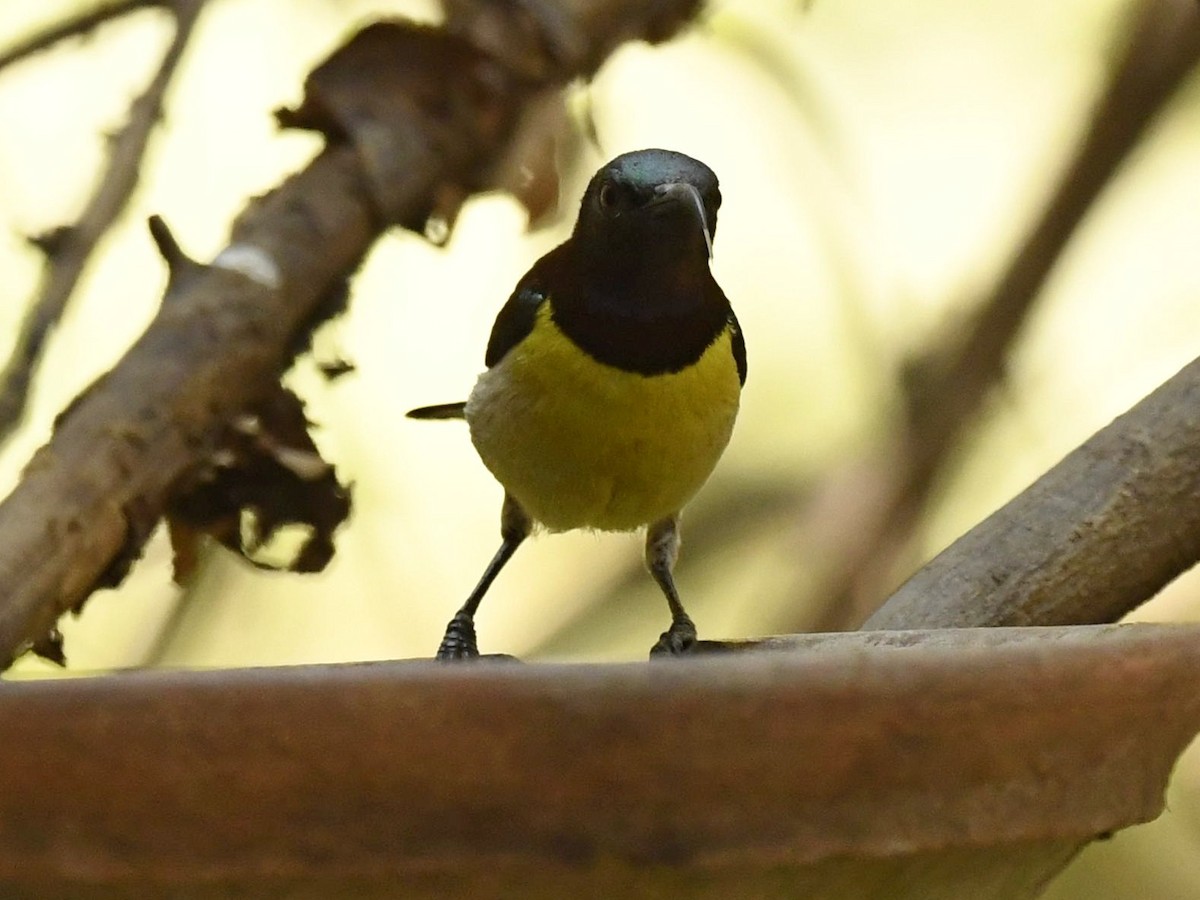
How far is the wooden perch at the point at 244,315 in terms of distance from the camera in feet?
4.05

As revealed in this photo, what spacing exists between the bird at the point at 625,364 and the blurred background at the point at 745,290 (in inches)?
30.6

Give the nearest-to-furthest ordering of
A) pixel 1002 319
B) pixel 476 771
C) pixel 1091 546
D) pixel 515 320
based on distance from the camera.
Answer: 1. pixel 476 771
2. pixel 1091 546
3. pixel 515 320
4. pixel 1002 319

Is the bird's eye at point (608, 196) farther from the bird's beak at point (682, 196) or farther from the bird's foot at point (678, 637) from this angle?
the bird's foot at point (678, 637)

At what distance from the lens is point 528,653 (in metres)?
2.35

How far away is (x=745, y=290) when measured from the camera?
253cm

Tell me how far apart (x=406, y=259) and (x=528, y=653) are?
2.19 feet

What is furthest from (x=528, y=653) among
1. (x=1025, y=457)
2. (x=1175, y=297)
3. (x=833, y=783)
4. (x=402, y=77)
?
(x=833, y=783)

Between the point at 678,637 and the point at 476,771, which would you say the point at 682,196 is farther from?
the point at 476,771

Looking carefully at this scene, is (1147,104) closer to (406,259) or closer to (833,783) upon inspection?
(406,259)

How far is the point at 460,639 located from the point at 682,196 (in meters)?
0.64

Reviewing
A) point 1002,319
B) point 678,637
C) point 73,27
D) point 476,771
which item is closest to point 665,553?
point 678,637

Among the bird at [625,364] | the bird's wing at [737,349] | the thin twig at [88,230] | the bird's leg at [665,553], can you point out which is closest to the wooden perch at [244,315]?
the thin twig at [88,230]

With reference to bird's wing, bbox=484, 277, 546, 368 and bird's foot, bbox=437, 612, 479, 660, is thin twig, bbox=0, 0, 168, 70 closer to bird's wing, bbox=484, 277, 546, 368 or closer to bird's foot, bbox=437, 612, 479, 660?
bird's wing, bbox=484, 277, 546, 368

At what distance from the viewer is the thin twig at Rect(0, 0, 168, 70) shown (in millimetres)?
1521
